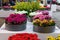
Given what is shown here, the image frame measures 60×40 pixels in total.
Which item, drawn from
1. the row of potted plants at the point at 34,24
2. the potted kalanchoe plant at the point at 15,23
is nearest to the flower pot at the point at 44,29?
the row of potted plants at the point at 34,24

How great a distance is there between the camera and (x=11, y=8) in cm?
848

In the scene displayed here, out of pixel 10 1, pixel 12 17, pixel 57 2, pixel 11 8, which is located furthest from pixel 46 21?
pixel 57 2

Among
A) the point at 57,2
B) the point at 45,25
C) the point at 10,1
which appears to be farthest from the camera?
the point at 57,2

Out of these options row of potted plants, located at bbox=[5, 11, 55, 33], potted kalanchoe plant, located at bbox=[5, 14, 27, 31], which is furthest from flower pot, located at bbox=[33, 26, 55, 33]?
potted kalanchoe plant, located at bbox=[5, 14, 27, 31]

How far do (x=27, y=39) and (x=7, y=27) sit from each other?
1.11 m

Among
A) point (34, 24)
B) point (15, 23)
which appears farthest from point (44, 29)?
point (15, 23)

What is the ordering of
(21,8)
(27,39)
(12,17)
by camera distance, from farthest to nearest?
(21,8), (12,17), (27,39)

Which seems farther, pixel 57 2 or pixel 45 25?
pixel 57 2

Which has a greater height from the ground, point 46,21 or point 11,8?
point 46,21

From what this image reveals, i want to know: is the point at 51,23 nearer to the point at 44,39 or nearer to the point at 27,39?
the point at 44,39

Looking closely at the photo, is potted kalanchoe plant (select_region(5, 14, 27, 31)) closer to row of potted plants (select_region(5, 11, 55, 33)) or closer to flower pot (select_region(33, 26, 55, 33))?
row of potted plants (select_region(5, 11, 55, 33))

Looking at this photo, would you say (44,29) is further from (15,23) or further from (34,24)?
(15,23)

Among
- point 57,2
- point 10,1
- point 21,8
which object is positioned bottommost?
point 57,2

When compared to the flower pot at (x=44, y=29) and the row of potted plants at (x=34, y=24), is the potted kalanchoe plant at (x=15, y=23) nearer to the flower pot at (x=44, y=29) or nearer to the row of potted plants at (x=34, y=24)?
the row of potted plants at (x=34, y=24)
